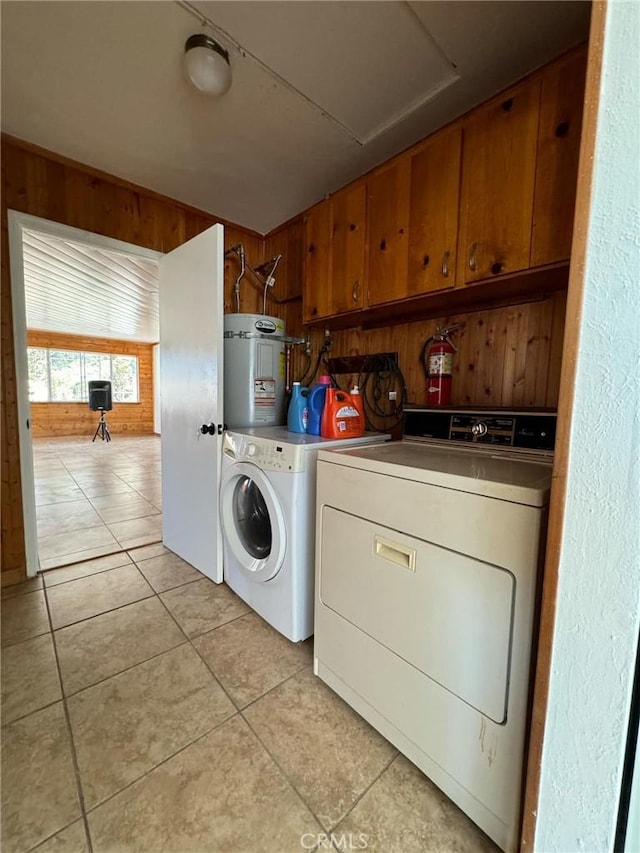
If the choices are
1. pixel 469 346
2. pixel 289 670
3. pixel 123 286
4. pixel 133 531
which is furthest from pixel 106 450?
pixel 469 346

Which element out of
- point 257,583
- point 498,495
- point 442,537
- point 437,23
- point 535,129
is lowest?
point 257,583

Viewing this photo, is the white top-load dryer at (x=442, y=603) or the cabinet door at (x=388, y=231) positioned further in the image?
the cabinet door at (x=388, y=231)

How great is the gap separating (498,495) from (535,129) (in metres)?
1.29

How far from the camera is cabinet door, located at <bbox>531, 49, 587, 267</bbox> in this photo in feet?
3.61

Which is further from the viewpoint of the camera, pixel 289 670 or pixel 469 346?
pixel 469 346

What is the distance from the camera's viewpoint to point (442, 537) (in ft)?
2.94

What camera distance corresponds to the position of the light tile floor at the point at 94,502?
8.24ft

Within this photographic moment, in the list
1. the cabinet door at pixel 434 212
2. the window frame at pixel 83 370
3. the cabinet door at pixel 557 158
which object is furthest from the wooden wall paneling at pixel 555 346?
the window frame at pixel 83 370

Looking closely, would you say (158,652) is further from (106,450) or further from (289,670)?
(106,450)

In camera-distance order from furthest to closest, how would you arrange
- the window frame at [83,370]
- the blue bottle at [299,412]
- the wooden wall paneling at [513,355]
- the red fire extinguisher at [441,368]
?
the window frame at [83,370] < the blue bottle at [299,412] < the red fire extinguisher at [441,368] < the wooden wall paneling at [513,355]

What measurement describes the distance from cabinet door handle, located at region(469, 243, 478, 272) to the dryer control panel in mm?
997

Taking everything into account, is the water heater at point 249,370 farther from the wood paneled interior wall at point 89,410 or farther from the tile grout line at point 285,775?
the wood paneled interior wall at point 89,410

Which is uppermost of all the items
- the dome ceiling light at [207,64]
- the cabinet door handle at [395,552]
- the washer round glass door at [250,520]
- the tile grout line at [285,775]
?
the dome ceiling light at [207,64]

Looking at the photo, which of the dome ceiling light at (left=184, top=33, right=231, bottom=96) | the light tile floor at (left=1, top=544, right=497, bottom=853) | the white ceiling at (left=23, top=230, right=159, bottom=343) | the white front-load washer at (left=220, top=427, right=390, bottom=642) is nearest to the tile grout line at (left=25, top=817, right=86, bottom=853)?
the light tile floor at (left=1, top=544, right=497, bottom=853)
